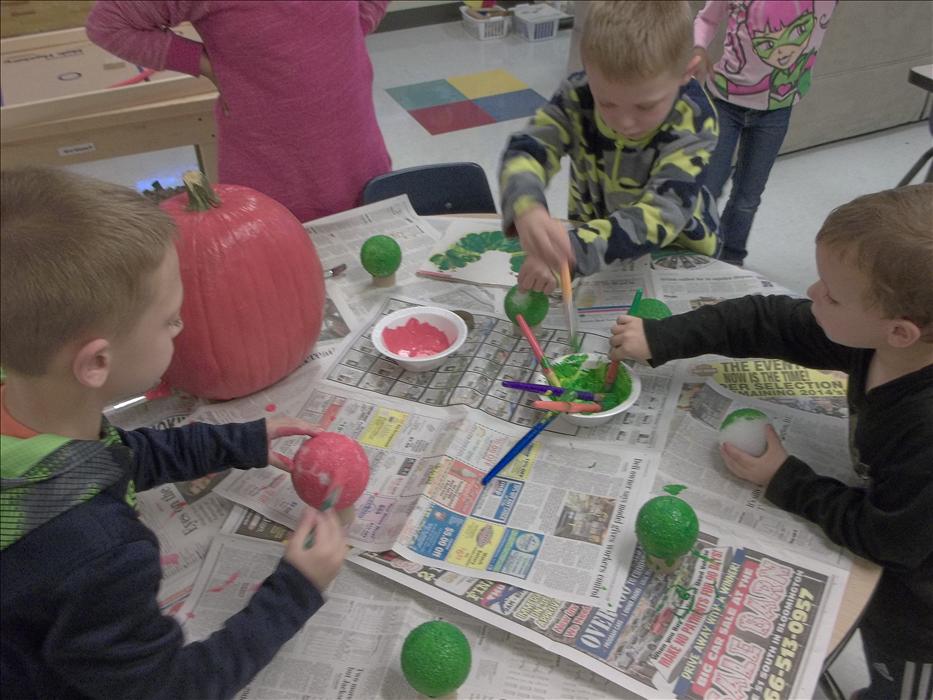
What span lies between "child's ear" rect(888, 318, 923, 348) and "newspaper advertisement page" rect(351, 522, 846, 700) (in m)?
0.23

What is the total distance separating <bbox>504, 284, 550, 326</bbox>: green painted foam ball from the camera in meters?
1.04

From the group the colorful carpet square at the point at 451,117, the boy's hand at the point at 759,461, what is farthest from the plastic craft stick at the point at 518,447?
the colorful carpet square at the point at 451,117

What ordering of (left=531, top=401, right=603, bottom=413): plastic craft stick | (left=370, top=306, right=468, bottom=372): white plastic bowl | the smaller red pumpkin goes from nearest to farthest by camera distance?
the smaller red pumpkin
(left=531, top=401, right=603, bottom=413): plastic craft stick
(left=370, top=306, right=468, bottom=372): white plastic bowl

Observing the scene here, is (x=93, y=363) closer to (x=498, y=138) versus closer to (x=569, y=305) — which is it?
(x=569, y=305)

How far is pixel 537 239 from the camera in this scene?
3.44 ft

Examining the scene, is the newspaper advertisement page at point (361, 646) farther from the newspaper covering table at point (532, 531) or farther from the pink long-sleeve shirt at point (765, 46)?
the pink long-sleeve shirt at point (765, 46)

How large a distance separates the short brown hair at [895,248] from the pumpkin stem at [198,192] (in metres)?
0.76

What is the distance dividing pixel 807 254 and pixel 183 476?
80.3 inches

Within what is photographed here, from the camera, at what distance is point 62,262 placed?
570 millimetres

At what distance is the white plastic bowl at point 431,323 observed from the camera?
1.00 m

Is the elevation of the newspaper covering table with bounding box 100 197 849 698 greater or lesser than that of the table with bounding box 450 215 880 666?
lesser

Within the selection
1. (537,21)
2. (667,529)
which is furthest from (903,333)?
(537,21)

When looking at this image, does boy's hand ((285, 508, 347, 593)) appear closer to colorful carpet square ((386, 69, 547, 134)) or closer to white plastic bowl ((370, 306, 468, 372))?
white plastic bowl ((370, 306, 468, 372))

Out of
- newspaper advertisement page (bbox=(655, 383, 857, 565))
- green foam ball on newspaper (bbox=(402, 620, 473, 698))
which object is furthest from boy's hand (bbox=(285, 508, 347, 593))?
newspaper advertisement page (bbox=(655, 383, 857, 565))
